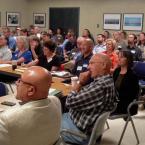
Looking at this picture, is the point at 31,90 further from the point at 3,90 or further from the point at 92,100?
the point at 3,90

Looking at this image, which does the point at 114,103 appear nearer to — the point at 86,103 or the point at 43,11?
the point at 86,103

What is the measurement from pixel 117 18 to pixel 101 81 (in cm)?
928

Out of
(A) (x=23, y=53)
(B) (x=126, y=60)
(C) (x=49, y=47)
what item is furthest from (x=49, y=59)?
(B) (x=126, y=60)

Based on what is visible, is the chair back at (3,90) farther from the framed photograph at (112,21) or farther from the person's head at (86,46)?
the framed photograph at (112,21)

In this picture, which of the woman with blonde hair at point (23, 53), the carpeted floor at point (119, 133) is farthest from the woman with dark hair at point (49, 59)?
the carpeted floor at point (119, 133)

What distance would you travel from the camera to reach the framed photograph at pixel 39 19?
1409cm

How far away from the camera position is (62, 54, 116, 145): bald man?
118 inches

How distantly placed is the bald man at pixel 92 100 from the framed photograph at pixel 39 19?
11229mm

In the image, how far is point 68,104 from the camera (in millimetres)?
3096

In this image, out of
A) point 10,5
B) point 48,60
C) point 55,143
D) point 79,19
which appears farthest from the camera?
point 10,5

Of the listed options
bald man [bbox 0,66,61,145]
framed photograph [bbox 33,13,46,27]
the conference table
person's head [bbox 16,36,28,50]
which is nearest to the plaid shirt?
the conference table

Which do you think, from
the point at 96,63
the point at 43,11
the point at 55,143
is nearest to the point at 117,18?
the point at 43,11

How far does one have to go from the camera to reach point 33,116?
1844 millimetres

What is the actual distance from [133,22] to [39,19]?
4730 mm
